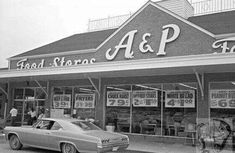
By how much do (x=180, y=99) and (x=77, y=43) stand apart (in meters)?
10.5

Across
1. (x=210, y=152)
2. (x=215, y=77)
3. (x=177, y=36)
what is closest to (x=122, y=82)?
(x=177, y=36)

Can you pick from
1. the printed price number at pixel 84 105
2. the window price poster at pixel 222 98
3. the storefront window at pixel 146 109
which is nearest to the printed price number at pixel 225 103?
the window price poster at pixel 222 98

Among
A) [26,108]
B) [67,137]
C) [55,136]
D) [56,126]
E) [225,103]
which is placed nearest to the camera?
[67,137]

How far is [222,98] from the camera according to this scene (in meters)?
14.6

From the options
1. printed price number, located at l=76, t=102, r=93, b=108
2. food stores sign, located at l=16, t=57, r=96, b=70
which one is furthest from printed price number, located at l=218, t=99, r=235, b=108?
food stores sign, located at l=16, t=57, r=96, b=70

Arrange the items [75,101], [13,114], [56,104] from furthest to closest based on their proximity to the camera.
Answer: [56,104]
[13,114]
[75,101]

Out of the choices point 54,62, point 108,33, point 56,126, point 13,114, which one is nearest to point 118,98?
point 54,62

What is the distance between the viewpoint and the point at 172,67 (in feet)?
43.9

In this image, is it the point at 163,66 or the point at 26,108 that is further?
the point at 26,108

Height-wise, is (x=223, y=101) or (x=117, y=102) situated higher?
(x=223, y=101)

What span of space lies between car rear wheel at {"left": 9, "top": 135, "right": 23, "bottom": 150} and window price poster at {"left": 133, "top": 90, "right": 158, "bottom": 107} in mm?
6964

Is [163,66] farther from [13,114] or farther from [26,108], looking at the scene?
[26,108]

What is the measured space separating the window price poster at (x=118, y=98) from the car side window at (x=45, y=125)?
6.52 meters

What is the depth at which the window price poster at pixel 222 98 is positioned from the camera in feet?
47.4
